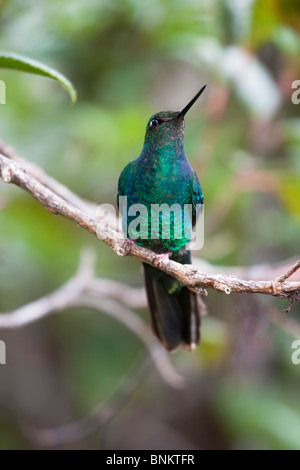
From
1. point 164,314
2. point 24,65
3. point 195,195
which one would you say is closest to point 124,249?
point 195,195

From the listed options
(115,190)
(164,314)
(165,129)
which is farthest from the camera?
(115,190)

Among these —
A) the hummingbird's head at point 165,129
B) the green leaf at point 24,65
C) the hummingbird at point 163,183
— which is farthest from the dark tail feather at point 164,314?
the green leaf at point 24,65

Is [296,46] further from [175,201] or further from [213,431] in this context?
[213,431]

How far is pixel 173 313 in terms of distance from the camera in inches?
121

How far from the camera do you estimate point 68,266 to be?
4297 millimetres

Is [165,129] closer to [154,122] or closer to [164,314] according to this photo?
[154,122]

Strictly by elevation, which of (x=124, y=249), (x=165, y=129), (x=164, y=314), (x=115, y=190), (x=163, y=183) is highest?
(x=115, y=190)

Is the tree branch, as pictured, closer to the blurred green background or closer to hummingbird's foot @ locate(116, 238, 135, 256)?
hummingbird's foot @ locate(116, 238, 135, 256)

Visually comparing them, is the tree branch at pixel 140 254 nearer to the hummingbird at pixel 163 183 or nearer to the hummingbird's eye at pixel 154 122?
the hummingbird at pixel 163 183

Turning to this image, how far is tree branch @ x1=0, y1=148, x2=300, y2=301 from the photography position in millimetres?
1807

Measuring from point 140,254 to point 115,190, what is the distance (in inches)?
89.5

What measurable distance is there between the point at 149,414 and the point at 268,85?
2769 mm

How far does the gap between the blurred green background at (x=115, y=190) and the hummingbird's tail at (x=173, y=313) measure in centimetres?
39

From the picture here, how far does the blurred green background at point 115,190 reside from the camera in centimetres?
361
